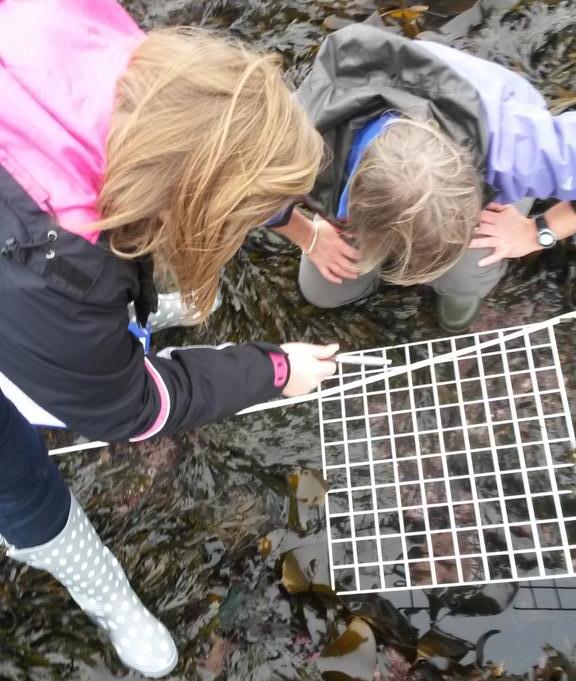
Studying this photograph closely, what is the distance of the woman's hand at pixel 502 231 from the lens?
5.03ft

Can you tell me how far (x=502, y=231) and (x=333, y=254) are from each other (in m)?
0.38

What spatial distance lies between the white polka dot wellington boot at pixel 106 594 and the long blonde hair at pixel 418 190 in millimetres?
825

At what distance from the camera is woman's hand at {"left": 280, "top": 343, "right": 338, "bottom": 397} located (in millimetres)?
1344

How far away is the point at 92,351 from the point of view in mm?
991

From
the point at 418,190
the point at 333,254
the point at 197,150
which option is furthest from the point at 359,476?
the point at 197,150

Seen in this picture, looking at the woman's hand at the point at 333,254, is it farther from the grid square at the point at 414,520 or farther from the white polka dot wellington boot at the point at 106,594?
the white polka dot wellington boot at the point at 106,594

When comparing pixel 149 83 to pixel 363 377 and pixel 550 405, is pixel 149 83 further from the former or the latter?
pixel 550 405

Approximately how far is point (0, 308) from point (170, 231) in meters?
0.25

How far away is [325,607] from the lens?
5.06ft

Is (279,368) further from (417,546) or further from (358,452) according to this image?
(417,546)

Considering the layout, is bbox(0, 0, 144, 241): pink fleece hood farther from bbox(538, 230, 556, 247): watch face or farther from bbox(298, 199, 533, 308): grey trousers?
bbox(538, 230, 556, 247): watch face

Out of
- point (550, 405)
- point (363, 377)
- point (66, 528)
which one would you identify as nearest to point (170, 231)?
point (66, 528)

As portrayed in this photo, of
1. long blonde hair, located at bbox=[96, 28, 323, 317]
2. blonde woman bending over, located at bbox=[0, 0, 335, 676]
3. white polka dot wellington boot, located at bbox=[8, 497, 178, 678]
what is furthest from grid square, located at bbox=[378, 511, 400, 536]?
long blonde hair, located at bbox=[96, 28, 323, 317]

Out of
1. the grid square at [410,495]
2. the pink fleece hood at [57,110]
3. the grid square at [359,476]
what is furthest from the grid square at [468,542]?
the pink fleece hood at [57,110]
